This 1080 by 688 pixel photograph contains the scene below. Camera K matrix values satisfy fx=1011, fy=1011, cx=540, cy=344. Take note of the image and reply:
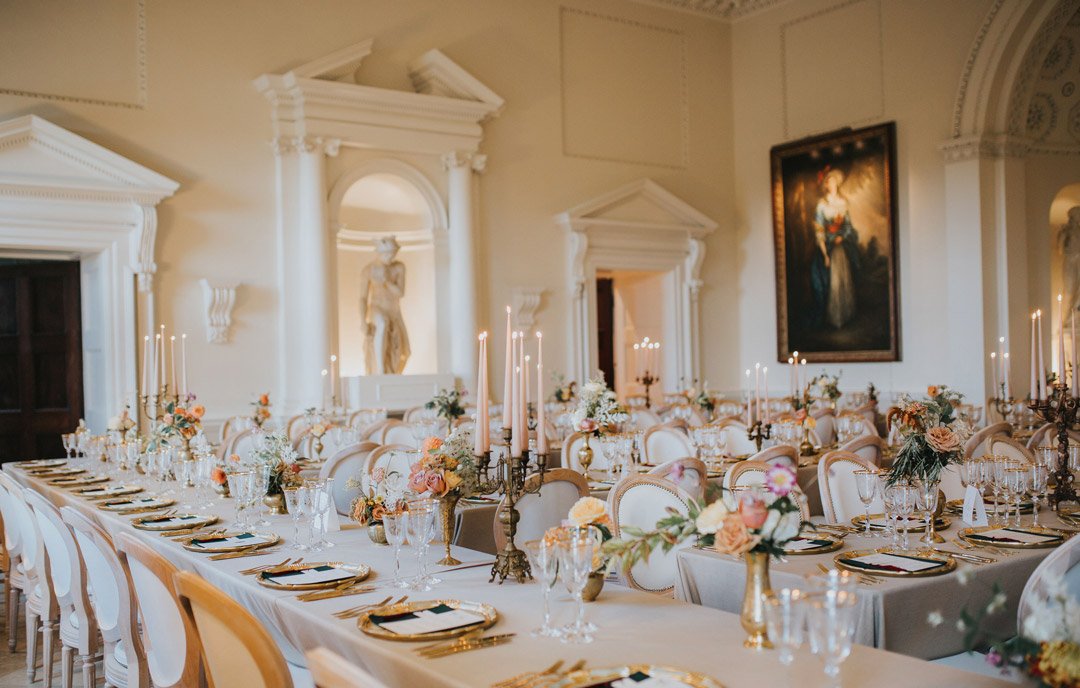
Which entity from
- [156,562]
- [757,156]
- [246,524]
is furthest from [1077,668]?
[757,156]

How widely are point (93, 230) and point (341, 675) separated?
28.4 feet

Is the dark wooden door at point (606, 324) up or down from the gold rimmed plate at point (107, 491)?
up

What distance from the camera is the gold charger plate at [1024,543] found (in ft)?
10.7

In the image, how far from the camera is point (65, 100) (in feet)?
30.2

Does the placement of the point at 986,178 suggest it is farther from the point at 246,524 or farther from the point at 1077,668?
the point at 1077,668

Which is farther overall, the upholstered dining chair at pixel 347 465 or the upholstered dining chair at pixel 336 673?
the upholstered dining chair at pixel 347 465

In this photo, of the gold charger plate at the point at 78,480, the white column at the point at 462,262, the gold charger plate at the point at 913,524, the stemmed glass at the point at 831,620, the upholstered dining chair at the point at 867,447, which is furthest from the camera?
the white column at the point at 462,262

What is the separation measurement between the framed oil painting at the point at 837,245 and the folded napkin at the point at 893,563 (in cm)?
947

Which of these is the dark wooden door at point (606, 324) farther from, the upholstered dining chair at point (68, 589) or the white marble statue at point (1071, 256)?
the upholstered dining chair at point (68, 589)

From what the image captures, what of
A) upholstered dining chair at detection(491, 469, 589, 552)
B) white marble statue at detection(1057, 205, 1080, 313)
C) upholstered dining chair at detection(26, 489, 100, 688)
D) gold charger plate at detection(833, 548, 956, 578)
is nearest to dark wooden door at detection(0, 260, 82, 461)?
upholstered dining chair at detection(26, 489, 100, 688)

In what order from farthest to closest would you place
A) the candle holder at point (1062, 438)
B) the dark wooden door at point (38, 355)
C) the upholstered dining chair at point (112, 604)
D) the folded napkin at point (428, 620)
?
the dark wooden door at point (38, 355) → the candle holder at point (1062, 438) → the upholstered dining chair at point (112, 604) → the folded napkin at point (428, 620)

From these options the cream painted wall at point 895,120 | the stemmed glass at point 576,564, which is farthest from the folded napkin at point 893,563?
the cream painted wall at point 895,120

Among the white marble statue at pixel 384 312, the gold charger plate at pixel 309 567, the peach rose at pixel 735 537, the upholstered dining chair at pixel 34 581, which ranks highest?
the white marble statue at pixel 384 312

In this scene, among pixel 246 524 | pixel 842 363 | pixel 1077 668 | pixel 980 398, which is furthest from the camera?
pixel 842 363
